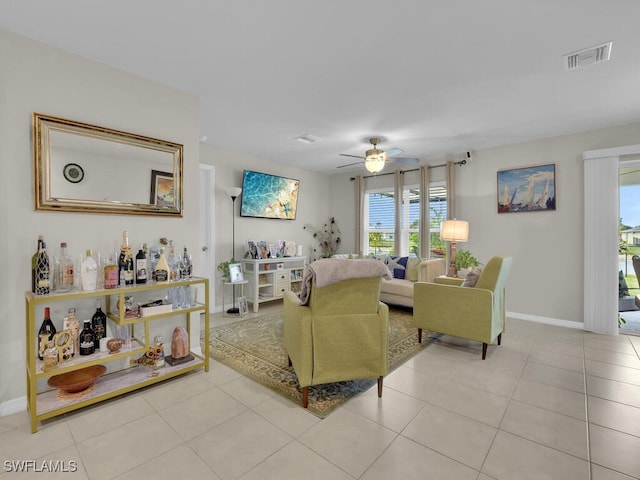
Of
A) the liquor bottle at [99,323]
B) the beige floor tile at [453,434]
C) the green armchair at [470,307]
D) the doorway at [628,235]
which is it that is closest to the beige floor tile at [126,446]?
the liquor bottle at [99,323]

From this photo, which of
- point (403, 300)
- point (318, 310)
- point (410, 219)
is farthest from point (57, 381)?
point (410, 219)

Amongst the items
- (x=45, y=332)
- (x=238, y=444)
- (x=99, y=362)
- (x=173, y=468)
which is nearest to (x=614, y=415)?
(x=238, y=444)

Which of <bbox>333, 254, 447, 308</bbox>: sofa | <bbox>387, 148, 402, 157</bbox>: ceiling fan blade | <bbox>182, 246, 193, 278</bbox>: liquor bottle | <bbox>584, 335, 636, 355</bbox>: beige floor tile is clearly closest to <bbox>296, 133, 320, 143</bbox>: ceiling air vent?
<bbox>387, 148, 402, 157</bbox>: ceiling fan blade

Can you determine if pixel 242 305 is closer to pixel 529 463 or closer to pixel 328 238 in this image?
pixel 328 238

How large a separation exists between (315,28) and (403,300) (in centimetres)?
376

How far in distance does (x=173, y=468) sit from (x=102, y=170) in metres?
2.17

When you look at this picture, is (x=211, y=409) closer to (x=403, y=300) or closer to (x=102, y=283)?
(x=102, y=283)

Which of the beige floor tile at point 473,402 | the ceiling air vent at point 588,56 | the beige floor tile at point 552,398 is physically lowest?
the beige floor tile at point 552,398

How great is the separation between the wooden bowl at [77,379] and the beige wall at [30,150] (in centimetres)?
22

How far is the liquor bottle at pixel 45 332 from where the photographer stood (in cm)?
197

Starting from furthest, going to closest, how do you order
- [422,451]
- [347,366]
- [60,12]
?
[347,366] → [60,12] → [422,451]

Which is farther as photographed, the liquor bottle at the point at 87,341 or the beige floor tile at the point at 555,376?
the beige floor tile at the point at 555,376

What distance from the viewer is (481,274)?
9.95ft

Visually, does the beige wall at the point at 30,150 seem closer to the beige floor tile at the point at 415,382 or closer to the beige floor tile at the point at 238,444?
the beige floor tile at the point at 238,444
